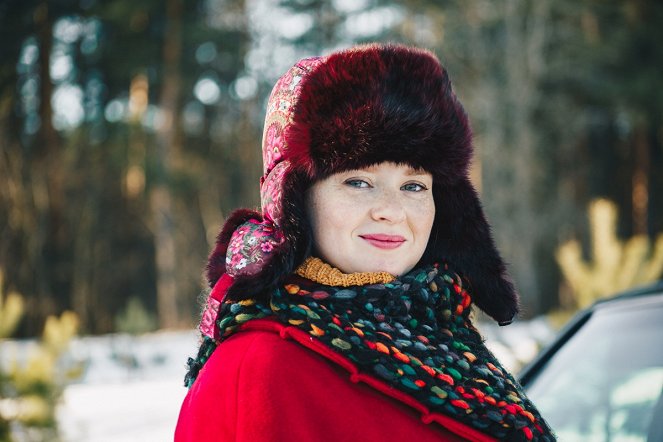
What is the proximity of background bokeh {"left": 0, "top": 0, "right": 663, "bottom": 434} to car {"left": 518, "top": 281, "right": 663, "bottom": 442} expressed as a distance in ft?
45.9

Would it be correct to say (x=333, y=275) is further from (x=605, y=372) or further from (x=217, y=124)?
(x=217, y=124)

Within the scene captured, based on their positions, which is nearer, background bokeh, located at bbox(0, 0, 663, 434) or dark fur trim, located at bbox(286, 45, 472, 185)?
dark fur trim, located at bbox(286, 45, 472, 185)

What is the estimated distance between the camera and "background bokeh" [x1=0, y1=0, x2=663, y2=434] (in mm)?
16984

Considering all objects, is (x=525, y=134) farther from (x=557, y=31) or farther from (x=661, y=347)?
(x=661, y=347)

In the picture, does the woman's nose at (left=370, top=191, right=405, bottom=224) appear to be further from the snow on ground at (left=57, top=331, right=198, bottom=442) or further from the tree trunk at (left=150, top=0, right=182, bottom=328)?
the tree trunk at (left=150, top=0, right=182, bottom=328)

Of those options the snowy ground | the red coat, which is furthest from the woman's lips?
the snowy ground

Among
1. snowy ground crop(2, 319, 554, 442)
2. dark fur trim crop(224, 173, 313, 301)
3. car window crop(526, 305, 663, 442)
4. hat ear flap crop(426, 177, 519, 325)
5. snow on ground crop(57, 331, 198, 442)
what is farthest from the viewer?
snow on ground crop(57, 331, 198, 442)

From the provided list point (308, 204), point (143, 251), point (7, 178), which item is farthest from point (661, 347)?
point (143, 251)

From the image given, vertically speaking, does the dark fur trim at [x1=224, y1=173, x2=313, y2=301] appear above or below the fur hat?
below

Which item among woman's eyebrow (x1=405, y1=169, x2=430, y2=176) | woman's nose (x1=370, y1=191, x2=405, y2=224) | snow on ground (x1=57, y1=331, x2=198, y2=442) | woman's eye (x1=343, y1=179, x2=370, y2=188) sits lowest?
snow on ground (x1=57, y1=331, x2=198, y2=442)

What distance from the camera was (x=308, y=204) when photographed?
5.25 ft

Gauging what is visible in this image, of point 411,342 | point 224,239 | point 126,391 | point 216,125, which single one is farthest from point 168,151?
point 411,342

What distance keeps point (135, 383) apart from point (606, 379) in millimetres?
9601

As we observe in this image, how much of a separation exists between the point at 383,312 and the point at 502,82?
1941 cm
